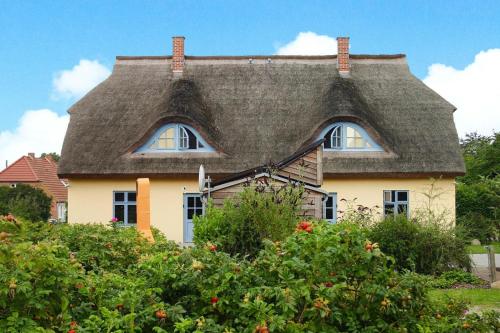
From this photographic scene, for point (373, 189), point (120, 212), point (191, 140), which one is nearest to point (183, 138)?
point (191, 140)

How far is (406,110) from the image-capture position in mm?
23281

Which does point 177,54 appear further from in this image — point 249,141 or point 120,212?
point 120,212

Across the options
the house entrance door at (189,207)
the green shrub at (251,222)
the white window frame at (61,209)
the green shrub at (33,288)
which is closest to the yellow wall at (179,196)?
the house entrance door at (189,207)

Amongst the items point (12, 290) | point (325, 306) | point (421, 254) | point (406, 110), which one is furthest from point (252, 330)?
point (406, 110)

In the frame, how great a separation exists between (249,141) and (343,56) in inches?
215

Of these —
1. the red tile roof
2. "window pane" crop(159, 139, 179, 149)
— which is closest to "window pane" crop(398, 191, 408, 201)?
"window pane" crop(159, 139, 179, 149)

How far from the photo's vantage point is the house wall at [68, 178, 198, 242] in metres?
21.4

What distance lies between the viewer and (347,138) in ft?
72.0

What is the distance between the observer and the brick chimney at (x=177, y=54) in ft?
81.5

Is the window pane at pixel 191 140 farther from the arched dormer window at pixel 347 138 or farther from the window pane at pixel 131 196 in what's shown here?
the arched dormer window at pixel 347 138

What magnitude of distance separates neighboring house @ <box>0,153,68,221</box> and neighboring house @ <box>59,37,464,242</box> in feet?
78.5

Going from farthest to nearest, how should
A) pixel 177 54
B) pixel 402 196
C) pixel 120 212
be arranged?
pixel 177 54, pixel 120 212, pixel 402 196

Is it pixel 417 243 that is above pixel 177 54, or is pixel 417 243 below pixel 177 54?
below

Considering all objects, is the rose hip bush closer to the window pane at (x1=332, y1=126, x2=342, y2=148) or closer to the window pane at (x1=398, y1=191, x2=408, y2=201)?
the window pane at (x1=398, y1=191, x2=408, y2=201)
